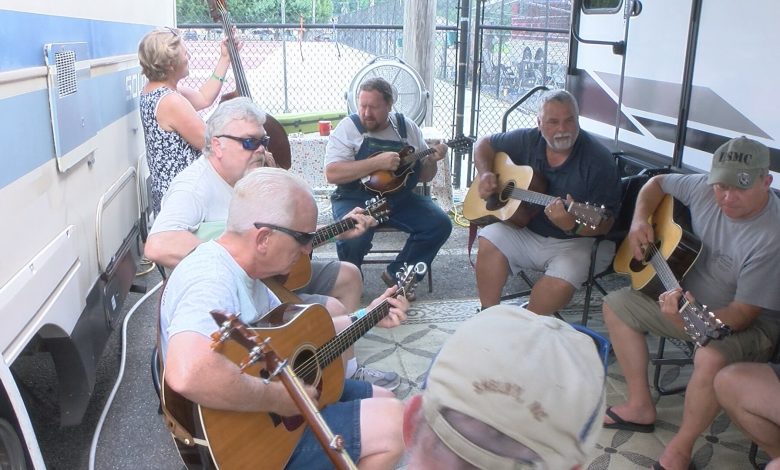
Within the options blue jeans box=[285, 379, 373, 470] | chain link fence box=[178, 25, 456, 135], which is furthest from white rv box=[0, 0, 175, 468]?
chain link fence box=[178, 25, 456, 135]

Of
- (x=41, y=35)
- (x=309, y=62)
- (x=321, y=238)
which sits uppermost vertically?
(x=41, y=35)

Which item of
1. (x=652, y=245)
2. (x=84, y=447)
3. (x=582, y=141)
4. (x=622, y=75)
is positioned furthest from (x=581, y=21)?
(x=84, y=447)

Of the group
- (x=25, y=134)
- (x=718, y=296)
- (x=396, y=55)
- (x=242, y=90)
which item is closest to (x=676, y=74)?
(x=718, y=296)

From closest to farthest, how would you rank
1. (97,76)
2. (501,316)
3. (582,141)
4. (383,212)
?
(501,316) < (97,76) < (383,212) < (582,141)

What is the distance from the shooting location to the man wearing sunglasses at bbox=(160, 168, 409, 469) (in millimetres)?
1598

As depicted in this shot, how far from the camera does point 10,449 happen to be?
5.91 feet

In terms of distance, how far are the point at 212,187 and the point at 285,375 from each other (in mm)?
1146

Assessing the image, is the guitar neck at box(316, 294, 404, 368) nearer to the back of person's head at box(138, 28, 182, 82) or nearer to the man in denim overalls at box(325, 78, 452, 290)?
the man in denim overalls at box(325, 78, 452, 290)

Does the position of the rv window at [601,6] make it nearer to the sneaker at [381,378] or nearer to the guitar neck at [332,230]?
the guitar neck at [332,230]

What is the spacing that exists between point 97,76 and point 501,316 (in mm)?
2615

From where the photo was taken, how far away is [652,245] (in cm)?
296

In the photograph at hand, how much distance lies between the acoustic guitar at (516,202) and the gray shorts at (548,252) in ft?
0.26

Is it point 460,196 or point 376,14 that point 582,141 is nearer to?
point 460,196

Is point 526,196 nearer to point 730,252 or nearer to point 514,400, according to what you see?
point 730,252
